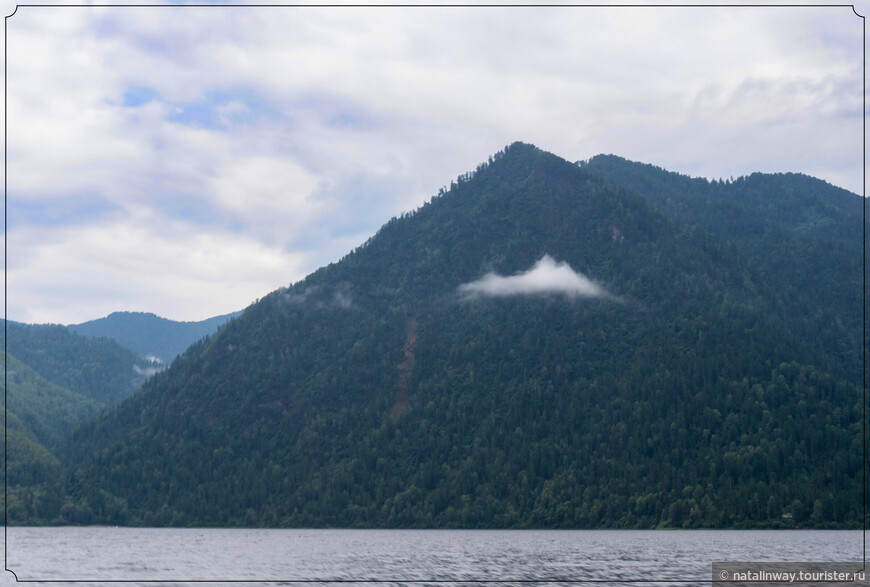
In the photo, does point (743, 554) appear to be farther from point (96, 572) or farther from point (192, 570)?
point (96, 572)

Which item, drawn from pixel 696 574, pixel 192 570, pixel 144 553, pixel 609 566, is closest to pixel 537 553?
pixel 609 566

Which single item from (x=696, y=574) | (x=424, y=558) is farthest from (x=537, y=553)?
(x=696, y=574)

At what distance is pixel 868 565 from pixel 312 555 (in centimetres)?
8830

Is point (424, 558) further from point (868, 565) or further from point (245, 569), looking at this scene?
point (868, 565)

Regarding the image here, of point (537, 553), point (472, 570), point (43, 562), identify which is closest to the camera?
point (472, 570)

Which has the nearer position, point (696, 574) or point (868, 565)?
point (696, 574)

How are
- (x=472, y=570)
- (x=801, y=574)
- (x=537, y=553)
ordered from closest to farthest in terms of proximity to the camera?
(x=801, y=574)
(x=472, y=570)
(x=537, y=553)

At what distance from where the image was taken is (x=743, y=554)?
160m

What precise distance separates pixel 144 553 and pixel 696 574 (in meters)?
102

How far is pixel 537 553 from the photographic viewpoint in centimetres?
16812

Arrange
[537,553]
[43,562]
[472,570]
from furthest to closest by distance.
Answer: [537,553], [43,562], [472,570]

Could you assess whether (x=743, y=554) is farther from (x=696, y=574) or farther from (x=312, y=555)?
(x=312, y=555)

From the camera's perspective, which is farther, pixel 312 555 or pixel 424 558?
pixel 312 555

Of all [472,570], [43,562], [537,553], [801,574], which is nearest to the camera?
[801,574]
